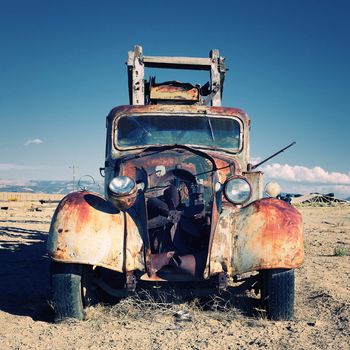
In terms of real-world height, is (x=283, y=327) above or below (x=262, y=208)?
below

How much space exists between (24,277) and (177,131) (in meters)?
3.14

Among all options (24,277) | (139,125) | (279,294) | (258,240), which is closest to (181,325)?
(279,294)

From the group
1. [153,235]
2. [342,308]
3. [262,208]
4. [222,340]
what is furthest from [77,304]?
[342,308]

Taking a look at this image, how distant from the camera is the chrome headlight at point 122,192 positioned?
4.16 metres

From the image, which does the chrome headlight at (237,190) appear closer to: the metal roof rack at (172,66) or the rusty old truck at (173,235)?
the rusty old truck at (173,235)

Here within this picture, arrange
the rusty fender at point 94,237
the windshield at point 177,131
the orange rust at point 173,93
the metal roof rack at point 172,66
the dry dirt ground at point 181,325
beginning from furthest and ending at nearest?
A: the metal roof rack at point 172,66
the orange rust at point 173,93
the windshield at point 177,131
the rusty fender at point 94,237
the dry dirt ground at point 181,325

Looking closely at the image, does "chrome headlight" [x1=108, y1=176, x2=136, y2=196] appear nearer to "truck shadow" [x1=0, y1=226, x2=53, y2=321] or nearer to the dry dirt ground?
the dry dirt ground

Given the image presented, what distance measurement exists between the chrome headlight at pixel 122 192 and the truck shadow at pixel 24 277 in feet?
4.41

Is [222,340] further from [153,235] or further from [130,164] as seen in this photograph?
[130,164]

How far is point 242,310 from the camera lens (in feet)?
15.1

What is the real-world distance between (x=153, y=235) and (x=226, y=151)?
1.82m

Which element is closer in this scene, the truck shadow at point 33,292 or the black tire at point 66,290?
the black tire at point 66,290

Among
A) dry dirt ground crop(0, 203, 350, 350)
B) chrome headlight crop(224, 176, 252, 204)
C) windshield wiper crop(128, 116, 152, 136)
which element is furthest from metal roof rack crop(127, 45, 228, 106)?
chrome headlight crop(224, 176, 252, 204)

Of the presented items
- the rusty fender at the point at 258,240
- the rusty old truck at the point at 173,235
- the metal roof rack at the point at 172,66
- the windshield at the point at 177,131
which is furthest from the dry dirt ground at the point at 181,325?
the metal roof rack at the point at 172,66
